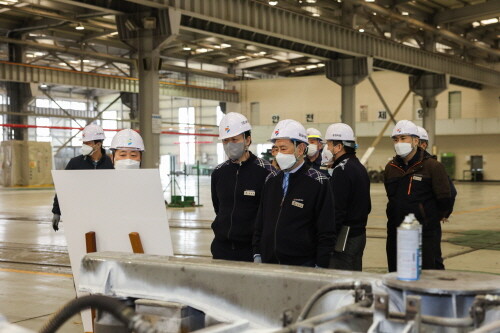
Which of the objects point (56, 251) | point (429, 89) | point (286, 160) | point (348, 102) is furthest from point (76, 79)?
point (286, 160)

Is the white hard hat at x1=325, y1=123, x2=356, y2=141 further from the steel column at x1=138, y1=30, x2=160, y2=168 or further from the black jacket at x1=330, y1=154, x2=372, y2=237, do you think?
the steel column at x1=138, y1=30, x2=160, y2=168

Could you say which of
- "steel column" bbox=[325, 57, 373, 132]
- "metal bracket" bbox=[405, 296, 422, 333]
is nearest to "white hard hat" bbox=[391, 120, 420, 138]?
"metal bracket" bbox=[405, 296, 422, 333]

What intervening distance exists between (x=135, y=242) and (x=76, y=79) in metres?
26.4

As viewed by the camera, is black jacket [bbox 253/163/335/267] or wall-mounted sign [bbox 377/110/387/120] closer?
black jacket [bbox 253/163/335/267]

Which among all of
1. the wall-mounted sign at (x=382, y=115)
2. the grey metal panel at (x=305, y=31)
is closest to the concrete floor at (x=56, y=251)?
the grey metal panel at (x=305, y=31)

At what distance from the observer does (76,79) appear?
2870 centimetres

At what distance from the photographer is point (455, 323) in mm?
2195

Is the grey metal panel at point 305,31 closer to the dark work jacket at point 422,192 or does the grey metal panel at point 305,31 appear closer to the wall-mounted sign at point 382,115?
the wall-mounted sign at point 382,115

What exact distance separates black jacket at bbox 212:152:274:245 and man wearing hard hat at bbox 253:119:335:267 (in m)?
0.30

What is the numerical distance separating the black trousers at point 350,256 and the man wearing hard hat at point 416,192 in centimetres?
65

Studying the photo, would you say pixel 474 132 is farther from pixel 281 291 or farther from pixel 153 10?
pixel 281 291

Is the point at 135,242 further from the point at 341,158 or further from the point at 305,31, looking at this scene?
the point at 305,31

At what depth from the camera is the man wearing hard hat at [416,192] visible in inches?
236

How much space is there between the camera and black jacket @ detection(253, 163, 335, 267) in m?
4.24
